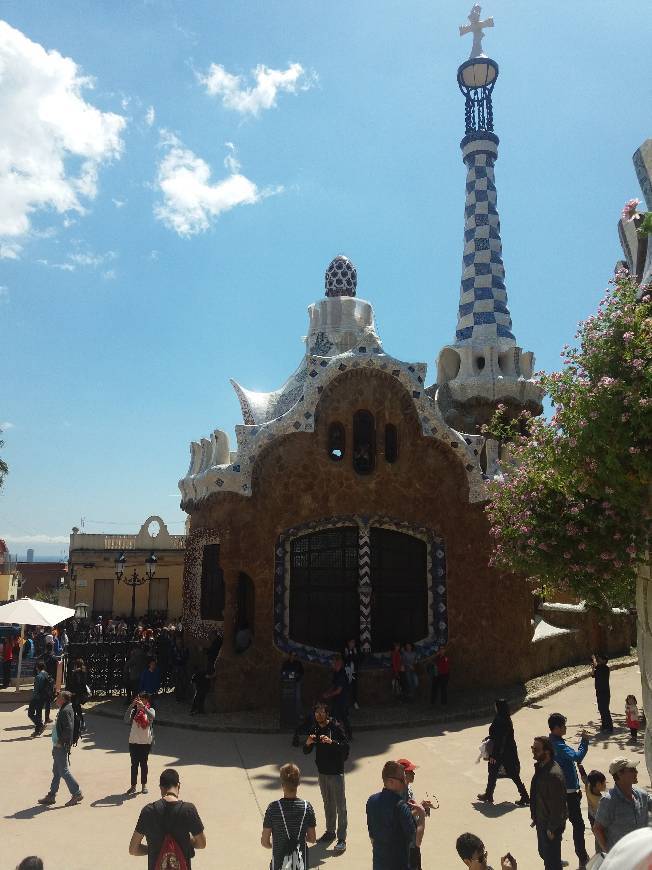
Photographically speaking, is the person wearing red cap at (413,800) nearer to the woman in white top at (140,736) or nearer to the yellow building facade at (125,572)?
the woman in white top at (140,736)

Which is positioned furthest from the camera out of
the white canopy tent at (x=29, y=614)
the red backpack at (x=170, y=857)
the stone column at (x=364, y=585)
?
Answer: the stone column at (x=364, y=585)

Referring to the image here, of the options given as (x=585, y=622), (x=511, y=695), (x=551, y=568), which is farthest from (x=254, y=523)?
(x=585, y=622)

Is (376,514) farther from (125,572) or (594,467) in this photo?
(125,572)

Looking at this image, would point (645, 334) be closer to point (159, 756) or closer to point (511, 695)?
point (159, 756)

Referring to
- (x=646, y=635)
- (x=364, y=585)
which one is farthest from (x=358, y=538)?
(x=646, y=635)

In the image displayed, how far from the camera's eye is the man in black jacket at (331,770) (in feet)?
20.2

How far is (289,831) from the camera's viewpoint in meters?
4.35

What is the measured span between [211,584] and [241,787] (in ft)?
22.0

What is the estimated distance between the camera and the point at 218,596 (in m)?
14.3

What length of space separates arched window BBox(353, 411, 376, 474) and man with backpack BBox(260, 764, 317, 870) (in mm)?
8994

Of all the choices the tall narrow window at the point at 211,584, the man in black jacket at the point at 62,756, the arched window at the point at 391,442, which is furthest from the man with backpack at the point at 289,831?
the tall narrow window at the point at 211,584

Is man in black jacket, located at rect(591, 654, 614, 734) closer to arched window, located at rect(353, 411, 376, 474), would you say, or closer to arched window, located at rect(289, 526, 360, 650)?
arched window, located at rect(289, 526, 360, 650)

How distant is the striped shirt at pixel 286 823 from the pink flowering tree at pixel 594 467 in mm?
3286

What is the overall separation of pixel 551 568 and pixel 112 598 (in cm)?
2540
